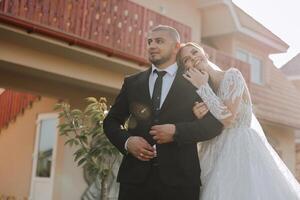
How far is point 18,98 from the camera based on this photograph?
40.9ft

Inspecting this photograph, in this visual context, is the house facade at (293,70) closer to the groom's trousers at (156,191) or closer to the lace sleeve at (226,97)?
the lace sleeve at (226,97)

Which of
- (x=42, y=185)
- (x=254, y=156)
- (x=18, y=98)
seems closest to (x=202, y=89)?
(x=254, y=156)

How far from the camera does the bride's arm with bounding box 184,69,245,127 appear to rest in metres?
3.00

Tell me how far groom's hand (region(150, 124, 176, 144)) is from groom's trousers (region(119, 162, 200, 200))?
20 centimetres

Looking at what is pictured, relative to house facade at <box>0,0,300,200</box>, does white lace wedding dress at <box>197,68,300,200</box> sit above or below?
below

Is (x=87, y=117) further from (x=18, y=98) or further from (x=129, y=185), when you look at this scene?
(x=18, y=98)

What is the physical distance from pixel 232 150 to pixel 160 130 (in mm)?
649

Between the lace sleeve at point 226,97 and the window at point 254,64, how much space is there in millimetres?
12645

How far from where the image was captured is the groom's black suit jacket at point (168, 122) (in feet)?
9.46

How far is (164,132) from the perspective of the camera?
285 cm

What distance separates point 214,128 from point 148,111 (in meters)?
0.45

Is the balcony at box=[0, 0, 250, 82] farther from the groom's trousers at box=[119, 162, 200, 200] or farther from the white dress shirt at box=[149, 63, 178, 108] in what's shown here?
the groom's trousers at box=[119, 162, 200, 200]

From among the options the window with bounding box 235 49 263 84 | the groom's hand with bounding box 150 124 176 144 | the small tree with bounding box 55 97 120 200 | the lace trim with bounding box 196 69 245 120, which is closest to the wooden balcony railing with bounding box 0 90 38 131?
→ the small tree with bounding box 55 97 120 200

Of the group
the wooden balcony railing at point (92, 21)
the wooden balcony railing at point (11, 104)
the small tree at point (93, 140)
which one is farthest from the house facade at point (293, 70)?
Answer: the small tree at point (93, 140)
